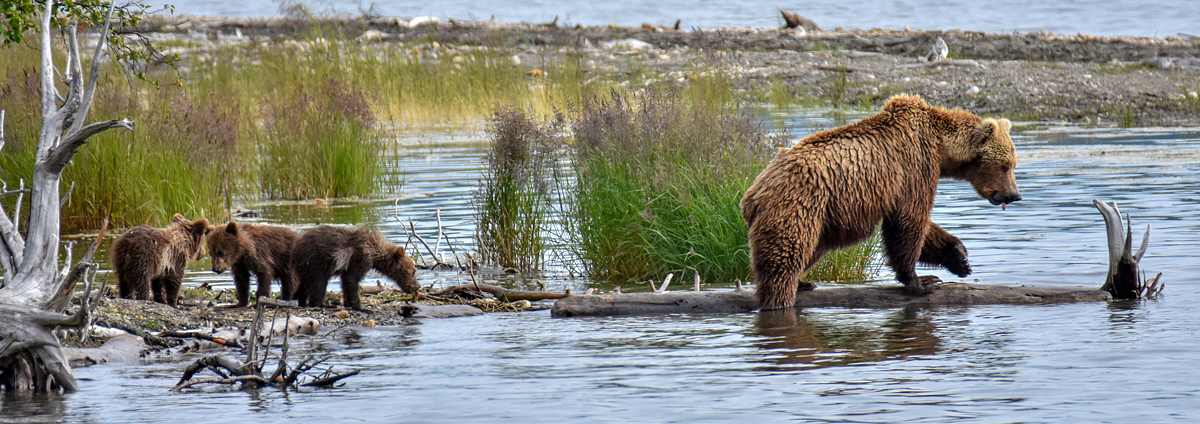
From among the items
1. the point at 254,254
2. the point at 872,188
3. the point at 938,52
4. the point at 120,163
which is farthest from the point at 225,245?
the point at 938,52

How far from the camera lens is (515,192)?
11398mm

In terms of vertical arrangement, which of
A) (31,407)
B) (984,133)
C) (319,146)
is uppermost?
(984,133)

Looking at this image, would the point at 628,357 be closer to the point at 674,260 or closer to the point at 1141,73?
the point at 674,260

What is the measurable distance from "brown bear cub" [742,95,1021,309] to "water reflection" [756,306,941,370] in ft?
0.72

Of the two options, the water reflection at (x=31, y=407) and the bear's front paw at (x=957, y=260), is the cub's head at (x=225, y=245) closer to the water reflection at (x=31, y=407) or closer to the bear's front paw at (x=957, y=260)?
the water reflection at (x=31, y=407)

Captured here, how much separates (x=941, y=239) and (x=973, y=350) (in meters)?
1.76

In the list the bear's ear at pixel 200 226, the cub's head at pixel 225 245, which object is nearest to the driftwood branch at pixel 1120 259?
the cub's head at pixel 225 245

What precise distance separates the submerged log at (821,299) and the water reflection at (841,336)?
10cm

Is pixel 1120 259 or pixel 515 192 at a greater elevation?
pixel 515 192

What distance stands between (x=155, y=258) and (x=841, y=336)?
433 cm

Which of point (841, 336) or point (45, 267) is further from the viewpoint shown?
point (841, 336)

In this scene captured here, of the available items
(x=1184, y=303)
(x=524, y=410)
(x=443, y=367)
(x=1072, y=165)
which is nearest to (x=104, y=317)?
(x=443, y=367)

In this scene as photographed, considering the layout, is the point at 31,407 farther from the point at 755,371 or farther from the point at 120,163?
the point at 120,163

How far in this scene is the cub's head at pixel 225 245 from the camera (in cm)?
891
